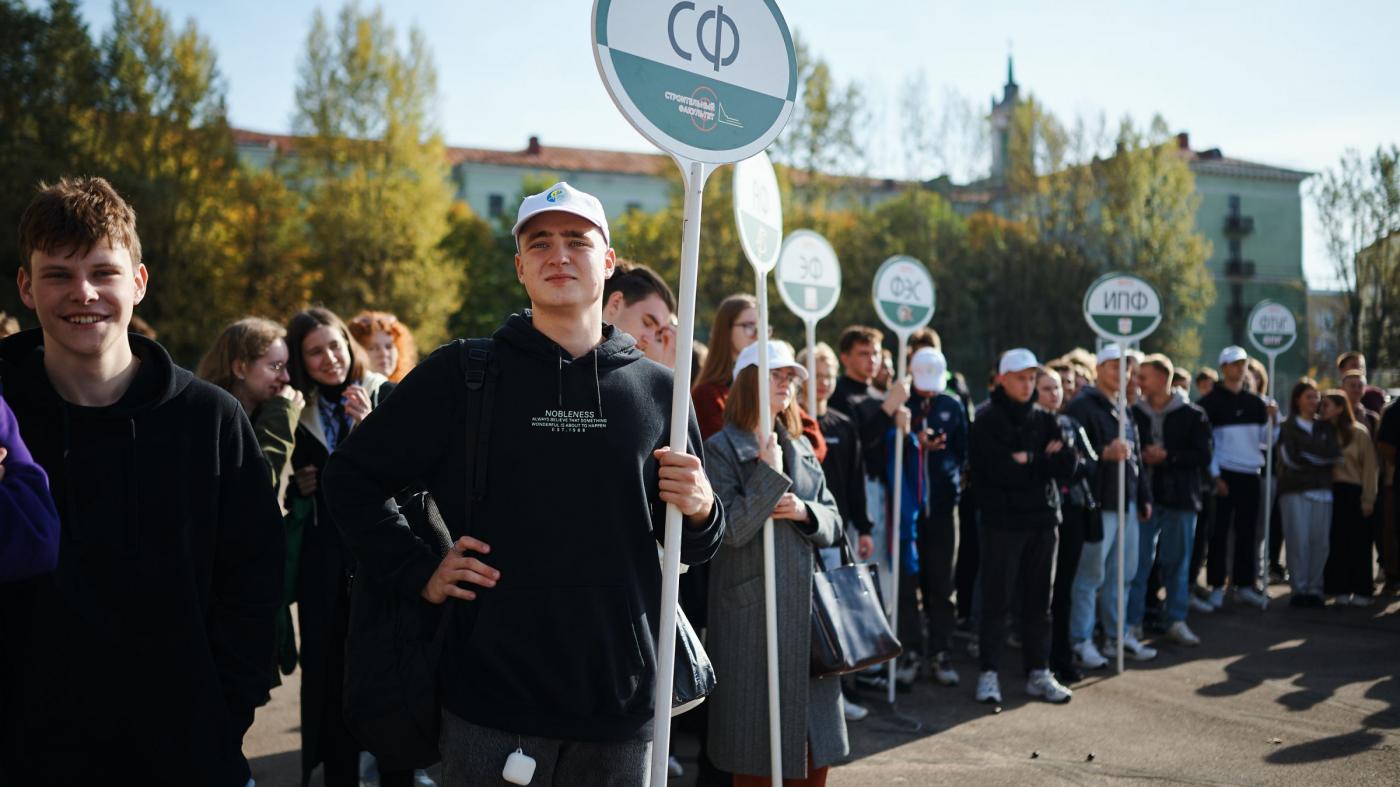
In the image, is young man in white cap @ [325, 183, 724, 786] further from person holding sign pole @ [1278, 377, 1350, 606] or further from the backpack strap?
person holding sign pole @ [1278, 377, 1350, 606]

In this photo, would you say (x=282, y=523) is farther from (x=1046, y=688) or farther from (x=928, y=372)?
(x=928, y=372)

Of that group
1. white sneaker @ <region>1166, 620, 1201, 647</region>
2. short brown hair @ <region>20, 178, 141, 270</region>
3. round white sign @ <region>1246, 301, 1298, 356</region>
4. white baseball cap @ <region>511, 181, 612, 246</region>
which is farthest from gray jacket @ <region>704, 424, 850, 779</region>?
round white sign @ <region>1246, 301, 1298, 356</region>

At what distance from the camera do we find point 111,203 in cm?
266

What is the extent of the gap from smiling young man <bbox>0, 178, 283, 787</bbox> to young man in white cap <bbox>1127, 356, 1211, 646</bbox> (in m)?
8.25

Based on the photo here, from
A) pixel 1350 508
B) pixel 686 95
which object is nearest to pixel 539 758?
pixel 686 95

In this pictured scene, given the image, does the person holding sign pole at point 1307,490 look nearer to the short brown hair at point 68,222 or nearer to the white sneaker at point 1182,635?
the white sneaker at point 1182,635

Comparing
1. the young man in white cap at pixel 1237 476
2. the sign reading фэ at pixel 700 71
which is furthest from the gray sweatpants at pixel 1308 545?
the sign reading фэ at pixel 700 71

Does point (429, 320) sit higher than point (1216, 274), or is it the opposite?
point (1216, 274)

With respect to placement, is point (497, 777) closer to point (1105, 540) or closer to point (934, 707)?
point (934, 707)

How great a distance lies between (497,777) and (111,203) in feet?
5.55

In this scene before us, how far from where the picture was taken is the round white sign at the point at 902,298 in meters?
8.34

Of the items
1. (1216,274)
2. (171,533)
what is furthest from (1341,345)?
(171,533)

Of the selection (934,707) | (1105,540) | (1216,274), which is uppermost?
(1216,274)

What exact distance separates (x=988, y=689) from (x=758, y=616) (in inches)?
129
